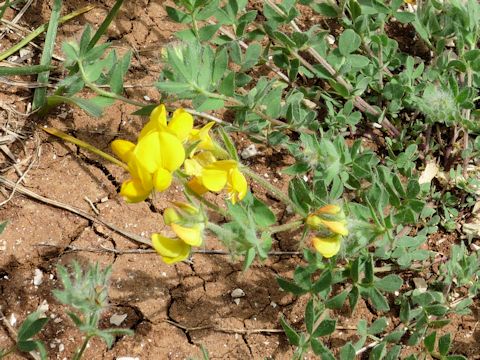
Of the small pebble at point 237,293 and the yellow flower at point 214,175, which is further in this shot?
the small pebble at point 237,293

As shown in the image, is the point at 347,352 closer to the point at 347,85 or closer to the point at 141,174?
the point at 141,174

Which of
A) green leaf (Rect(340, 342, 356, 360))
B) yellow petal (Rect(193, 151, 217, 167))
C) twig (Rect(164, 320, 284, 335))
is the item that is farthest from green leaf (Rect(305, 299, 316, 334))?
yellow petal (Rect(193, 151, 217, 167))

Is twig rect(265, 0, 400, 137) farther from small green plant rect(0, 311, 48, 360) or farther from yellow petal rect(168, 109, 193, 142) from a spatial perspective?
small green plant rect(0, 311, 48, 360)

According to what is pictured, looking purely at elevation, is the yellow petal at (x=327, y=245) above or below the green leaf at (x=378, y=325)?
above

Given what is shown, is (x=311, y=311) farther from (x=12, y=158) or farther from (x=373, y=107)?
(x=12, y=158)

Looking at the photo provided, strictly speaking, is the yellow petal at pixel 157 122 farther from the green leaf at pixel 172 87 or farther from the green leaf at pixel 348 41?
the green leaf at pixel 348 41

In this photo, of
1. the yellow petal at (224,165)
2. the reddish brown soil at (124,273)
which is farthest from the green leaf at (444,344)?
the yellow petal at (224,165)
